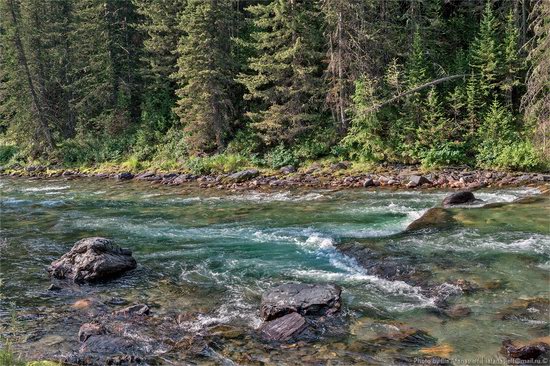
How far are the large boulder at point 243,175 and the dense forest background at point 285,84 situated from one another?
5.66ft

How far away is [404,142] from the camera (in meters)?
26.1

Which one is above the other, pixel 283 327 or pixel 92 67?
pixel 92 67

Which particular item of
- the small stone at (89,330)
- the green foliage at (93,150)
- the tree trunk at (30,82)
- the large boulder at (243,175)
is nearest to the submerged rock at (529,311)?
the small stone at (89,330)

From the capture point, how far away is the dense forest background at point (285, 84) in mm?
25281

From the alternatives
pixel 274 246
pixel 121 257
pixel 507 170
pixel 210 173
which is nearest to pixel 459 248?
pixel 274 246

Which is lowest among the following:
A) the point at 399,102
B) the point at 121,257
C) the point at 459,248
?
the point at 459,248

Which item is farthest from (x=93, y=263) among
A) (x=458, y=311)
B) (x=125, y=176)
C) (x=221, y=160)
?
(x=125, y=176)

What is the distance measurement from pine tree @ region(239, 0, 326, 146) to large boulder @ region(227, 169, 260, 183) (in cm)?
321

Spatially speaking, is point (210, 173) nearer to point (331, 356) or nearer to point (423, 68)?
point (423, 68)

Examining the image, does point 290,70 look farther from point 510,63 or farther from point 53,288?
point 53,288

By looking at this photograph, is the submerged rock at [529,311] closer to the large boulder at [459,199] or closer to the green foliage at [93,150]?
the large boulder at [459,199]

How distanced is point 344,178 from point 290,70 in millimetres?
8797

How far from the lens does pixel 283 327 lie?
8.34 metres

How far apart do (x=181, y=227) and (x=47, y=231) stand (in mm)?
4884
